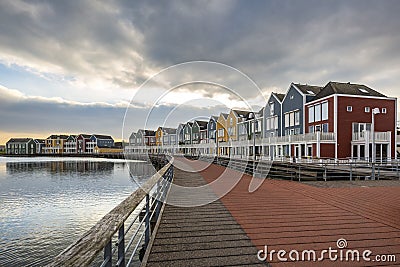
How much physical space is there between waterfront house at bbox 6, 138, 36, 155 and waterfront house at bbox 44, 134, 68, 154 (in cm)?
547

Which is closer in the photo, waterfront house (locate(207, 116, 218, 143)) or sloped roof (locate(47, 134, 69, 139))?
waterfront house (locate(207, 116, 218, 143))

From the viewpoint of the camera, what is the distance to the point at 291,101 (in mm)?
31938

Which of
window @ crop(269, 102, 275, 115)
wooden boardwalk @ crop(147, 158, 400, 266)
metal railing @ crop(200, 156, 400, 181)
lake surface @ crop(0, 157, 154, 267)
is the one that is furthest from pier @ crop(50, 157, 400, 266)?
window @ crop(269, 102, 275, 115)

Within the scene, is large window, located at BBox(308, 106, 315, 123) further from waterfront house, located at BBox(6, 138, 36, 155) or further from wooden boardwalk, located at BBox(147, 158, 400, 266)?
waterfront house, located at BBox(6, 138, 36, 155)

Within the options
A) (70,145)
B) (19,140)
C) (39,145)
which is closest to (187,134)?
(70,145)

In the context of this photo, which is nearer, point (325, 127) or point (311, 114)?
point (325, 127)

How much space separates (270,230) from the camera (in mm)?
4625

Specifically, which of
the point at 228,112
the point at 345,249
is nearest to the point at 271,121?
the point at 228,112

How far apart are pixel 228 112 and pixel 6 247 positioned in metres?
43.3

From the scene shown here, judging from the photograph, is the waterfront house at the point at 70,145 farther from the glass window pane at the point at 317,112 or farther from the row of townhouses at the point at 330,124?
the glass window pane at the point at 317,112

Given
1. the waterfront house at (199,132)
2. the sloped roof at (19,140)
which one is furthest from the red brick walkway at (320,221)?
A: the sloped roof at (19,140)

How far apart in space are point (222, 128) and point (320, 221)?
151ft

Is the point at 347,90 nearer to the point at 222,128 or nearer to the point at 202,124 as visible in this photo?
the point at 222,128

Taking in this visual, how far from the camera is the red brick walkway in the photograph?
3.90 m
